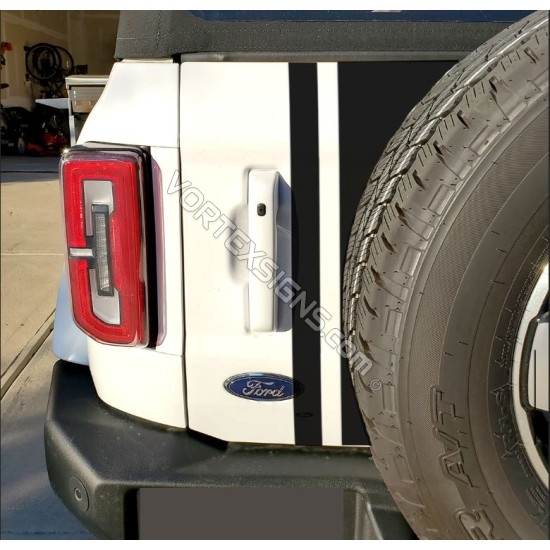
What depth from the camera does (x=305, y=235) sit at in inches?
50.6

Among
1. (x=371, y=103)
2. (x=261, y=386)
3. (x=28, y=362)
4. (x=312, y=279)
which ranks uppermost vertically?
(x=371, y=103)

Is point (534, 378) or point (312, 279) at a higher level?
point (312, 279)

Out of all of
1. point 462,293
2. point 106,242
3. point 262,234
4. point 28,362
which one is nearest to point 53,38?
point 28,362

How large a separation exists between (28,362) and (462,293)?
2.76 metres

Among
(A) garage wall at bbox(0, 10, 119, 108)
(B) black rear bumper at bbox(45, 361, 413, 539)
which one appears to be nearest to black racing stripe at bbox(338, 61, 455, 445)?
(B) black rear bumper at bbox(45, 361, 413, 539)

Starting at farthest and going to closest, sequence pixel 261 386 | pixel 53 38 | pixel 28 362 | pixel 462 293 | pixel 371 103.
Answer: pixel 53 38
pixel 28 362
pixel 261 386
pixel 371 103
pixel 462 293

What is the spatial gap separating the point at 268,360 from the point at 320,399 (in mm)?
136

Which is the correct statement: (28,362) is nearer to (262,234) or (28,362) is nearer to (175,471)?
(175,471)

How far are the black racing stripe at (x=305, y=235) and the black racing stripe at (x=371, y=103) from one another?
5 centimetres

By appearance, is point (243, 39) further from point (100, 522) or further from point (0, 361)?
point (0, 361)

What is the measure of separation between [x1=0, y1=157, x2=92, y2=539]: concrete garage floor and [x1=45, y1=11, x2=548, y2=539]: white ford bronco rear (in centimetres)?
78

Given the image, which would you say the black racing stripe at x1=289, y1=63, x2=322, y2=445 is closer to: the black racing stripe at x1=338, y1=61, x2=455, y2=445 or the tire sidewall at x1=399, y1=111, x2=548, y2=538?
the black racing stripe at x1=338, y1=61, x2=455, y2=445

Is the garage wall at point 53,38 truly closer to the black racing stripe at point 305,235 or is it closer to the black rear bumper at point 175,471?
the black rear bumper at point 175,471

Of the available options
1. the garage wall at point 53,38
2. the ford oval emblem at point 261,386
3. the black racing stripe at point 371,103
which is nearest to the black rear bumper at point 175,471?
the ford oval emblem at point 261,386
